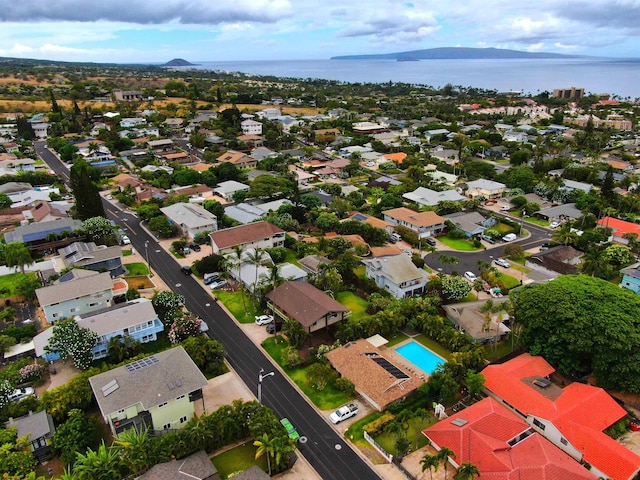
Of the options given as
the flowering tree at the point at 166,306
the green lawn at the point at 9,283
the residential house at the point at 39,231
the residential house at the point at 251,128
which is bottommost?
the green lawn at the point at 9,283

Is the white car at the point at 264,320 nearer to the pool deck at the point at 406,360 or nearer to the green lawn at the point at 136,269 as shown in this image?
the pool deck at the point at 406,360

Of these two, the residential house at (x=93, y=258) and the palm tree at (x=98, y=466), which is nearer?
the palm tree at (x=98, y=466)

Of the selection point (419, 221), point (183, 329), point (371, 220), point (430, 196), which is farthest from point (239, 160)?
point (183, 329)

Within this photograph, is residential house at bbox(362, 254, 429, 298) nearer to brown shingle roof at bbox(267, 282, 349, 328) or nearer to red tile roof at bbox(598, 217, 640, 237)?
brown shingle roof at bbox(267, 282, 349, 328)

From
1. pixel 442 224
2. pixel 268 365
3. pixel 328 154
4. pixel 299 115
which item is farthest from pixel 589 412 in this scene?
pixel 299 115

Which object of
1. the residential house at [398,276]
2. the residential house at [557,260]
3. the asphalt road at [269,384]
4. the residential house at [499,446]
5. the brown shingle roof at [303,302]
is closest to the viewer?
the residential house at [499,446]

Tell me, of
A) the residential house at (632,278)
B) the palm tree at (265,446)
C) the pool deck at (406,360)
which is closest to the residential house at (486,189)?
the residential house at (632,278)

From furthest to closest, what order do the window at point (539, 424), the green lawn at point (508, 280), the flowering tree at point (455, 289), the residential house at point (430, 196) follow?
the residential house at point (430, 196), the green lawn at point (508, 280), the flowering tree at point (455, 289), the window at point (539, 424)
